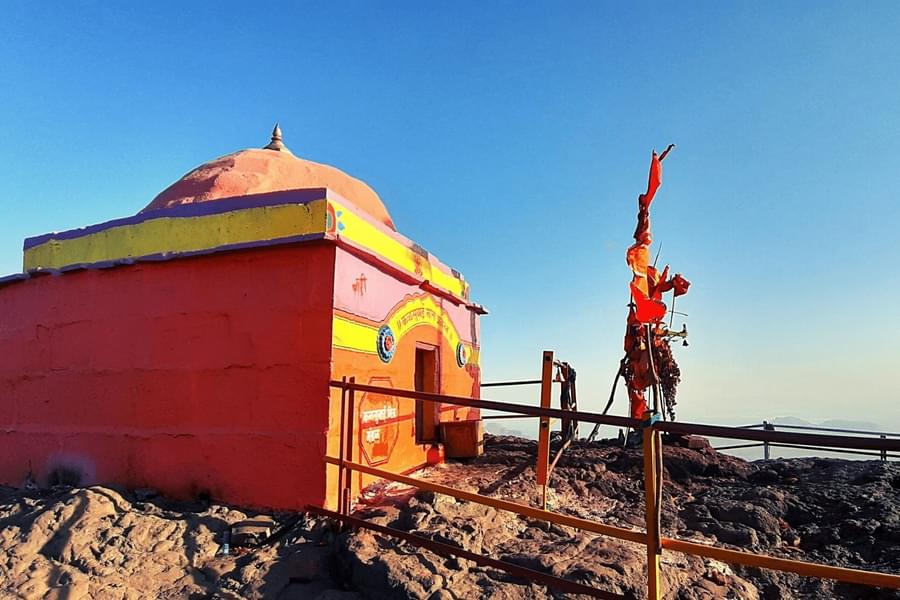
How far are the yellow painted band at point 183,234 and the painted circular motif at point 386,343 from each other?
1.49 metres

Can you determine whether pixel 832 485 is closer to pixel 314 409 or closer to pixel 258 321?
pixel 314 409

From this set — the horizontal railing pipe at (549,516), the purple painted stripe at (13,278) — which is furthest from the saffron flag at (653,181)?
the purple painted stripe at (13,278)

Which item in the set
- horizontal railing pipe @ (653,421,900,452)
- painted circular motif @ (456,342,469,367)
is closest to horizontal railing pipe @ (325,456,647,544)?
horizontal railing pipe @ (653,421,900,452)

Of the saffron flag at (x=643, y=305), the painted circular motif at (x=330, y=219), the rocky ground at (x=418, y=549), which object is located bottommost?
the rocky ground at (x=418, y=549)

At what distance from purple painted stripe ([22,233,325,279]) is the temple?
19mm

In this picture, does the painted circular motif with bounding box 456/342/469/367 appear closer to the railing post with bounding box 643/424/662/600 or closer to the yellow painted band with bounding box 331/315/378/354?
the yellow painted band with bounding box 331/315/378/354

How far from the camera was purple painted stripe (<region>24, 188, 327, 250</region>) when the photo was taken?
588 centimetres

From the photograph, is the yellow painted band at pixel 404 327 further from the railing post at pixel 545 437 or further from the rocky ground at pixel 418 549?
the railing post at pixel 545 437

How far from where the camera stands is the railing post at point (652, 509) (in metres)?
3.28

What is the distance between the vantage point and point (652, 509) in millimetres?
3320

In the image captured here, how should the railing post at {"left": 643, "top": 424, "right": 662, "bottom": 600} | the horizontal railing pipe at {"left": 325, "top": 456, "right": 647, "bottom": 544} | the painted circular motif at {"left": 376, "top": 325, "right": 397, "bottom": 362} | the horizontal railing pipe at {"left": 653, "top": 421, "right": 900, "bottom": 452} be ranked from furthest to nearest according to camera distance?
the painted circular motif at {"left": 376, "top": 325, "right": 397, "bottom": 362} → the horizontal railing pipe at {"left": 325, "top": 456, "right": 647, "bottom": 544} → the railing post at {"left": 643, "top": 424, "right": 662, "bottom": 600} → the horizontal railing pipe at {"left": 653, "top": 421, "right": 900, "bottom": 452}

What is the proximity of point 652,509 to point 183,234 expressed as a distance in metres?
5.38

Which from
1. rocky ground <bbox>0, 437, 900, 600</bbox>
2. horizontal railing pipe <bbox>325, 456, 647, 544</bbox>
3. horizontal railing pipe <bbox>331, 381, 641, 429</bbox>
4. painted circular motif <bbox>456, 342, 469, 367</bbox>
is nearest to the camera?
horizontal railing pipe <bbox>325, 456, 647, 544</bbox>

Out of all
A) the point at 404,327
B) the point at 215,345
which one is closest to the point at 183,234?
the point at 215,345
